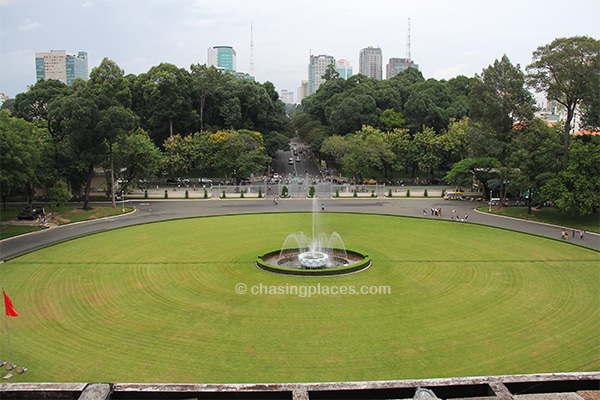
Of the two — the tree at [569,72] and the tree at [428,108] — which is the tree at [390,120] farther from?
the tree at [569,72]

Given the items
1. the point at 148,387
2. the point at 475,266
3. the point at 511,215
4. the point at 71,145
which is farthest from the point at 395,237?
the point at 71,145

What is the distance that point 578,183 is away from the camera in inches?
1481

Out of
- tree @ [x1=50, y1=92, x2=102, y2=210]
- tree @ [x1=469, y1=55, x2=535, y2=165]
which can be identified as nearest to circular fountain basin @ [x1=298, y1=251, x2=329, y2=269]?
tree @ [x1=50, y1=92, x2=102, y2=210]

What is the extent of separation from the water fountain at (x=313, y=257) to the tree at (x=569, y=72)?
2663cm

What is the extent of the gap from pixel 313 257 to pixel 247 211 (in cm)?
2139

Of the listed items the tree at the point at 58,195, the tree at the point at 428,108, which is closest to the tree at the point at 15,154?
the tree at the point at 58,195

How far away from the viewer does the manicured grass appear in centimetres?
3797

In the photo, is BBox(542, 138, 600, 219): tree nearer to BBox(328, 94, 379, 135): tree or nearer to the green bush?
the green bush

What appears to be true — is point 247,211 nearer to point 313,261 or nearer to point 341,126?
point 313,261

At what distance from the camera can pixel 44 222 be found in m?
39.3

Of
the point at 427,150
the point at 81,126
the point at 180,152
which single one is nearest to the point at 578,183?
the point at 427,150

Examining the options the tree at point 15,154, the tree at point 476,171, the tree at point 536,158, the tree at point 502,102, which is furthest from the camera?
the tree at point 476,171

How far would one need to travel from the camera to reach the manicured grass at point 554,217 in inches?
1495

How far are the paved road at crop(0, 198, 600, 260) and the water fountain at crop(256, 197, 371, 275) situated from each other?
1438cm
